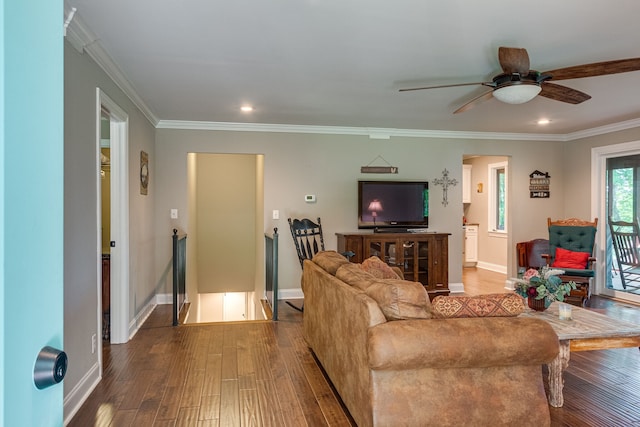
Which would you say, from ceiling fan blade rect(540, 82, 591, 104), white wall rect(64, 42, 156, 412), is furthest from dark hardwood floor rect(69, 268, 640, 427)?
ceiling fan blade rect(540, 82, 591, 104)

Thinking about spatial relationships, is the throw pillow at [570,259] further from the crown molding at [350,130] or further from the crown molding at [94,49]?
the crown molding at [94,49]

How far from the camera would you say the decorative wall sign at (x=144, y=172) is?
461 cm

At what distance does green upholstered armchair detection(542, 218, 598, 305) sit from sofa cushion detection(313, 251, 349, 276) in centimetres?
373

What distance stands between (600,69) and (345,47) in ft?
5.62

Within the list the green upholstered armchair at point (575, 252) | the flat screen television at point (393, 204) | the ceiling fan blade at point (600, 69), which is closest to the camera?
the ceiling fan blade at point (600, 69)

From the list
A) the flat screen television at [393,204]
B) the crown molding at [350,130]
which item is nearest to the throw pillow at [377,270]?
the flat screen television at [393,204]

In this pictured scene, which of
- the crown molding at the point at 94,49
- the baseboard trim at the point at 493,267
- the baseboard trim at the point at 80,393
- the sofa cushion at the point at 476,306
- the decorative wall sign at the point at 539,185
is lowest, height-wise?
the baseboard trim at the point at 80,393

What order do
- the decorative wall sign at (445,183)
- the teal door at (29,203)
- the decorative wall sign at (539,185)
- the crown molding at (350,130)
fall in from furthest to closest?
1. the decorative wall sign at (539,185)
2. the decorative wall sign at (445,183)
3. the crown molding at (350,130)
4. the teal door at (29,203)

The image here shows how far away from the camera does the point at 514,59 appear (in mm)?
2779

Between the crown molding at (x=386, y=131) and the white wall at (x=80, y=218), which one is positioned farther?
the crown molding at (x=386, y=131)

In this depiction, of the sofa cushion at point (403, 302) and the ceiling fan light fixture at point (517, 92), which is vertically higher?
the ceiling fan light fixture at point (517, 92)

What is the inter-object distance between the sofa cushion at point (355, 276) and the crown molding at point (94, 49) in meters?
2.26

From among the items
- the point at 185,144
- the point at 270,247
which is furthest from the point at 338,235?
the point at 185,144

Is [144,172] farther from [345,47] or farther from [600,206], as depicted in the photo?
[600,206]
